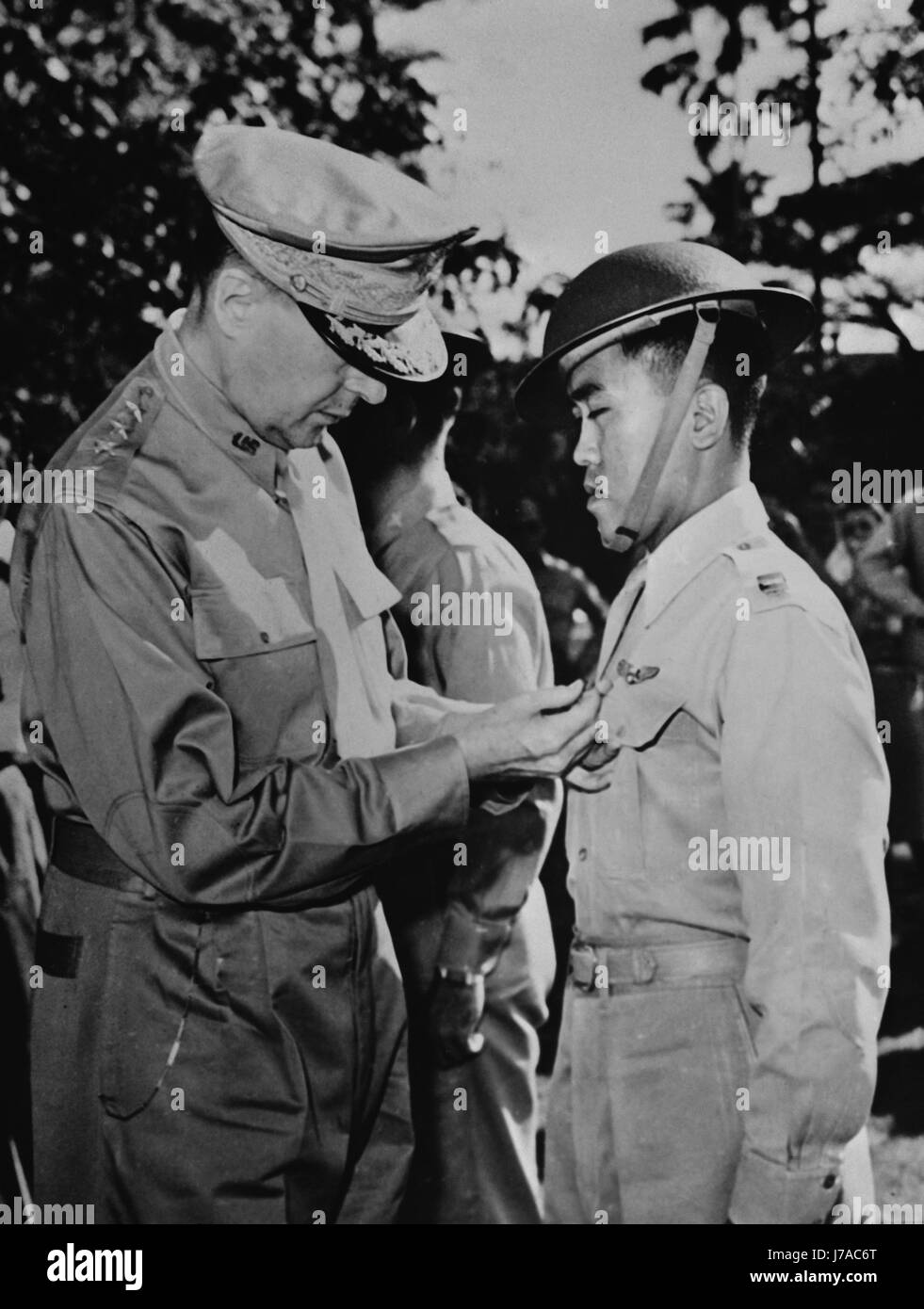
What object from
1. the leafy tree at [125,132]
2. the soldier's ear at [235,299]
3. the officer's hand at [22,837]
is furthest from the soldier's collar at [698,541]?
the officer's hand at [22,837]

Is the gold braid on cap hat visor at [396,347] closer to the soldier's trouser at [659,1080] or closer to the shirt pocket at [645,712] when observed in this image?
the shirt pocket at [645,712]

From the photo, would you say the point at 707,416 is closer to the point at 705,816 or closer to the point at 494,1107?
the point at 705,816

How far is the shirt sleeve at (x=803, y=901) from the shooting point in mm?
2055

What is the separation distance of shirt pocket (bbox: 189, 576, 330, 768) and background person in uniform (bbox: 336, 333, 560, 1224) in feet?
0.88

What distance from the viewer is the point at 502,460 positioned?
2.68m

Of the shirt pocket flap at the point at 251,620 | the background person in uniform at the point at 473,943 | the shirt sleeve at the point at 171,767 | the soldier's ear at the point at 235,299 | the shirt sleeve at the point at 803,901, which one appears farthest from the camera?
the background person in uniform at the point at 473,943

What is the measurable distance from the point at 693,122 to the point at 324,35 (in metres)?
0.73

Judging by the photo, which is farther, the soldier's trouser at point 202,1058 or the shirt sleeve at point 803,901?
the soldier's trouser at point 202,1058

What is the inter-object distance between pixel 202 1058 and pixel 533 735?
0.76 m

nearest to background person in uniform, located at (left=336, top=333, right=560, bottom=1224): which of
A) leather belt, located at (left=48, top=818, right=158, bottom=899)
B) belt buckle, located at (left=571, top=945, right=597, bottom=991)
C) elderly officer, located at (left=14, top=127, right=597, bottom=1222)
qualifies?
elderly officer, located at (left=14, top=127, right=597, bottom=1222)

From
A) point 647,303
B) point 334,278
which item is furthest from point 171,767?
point 647,303
